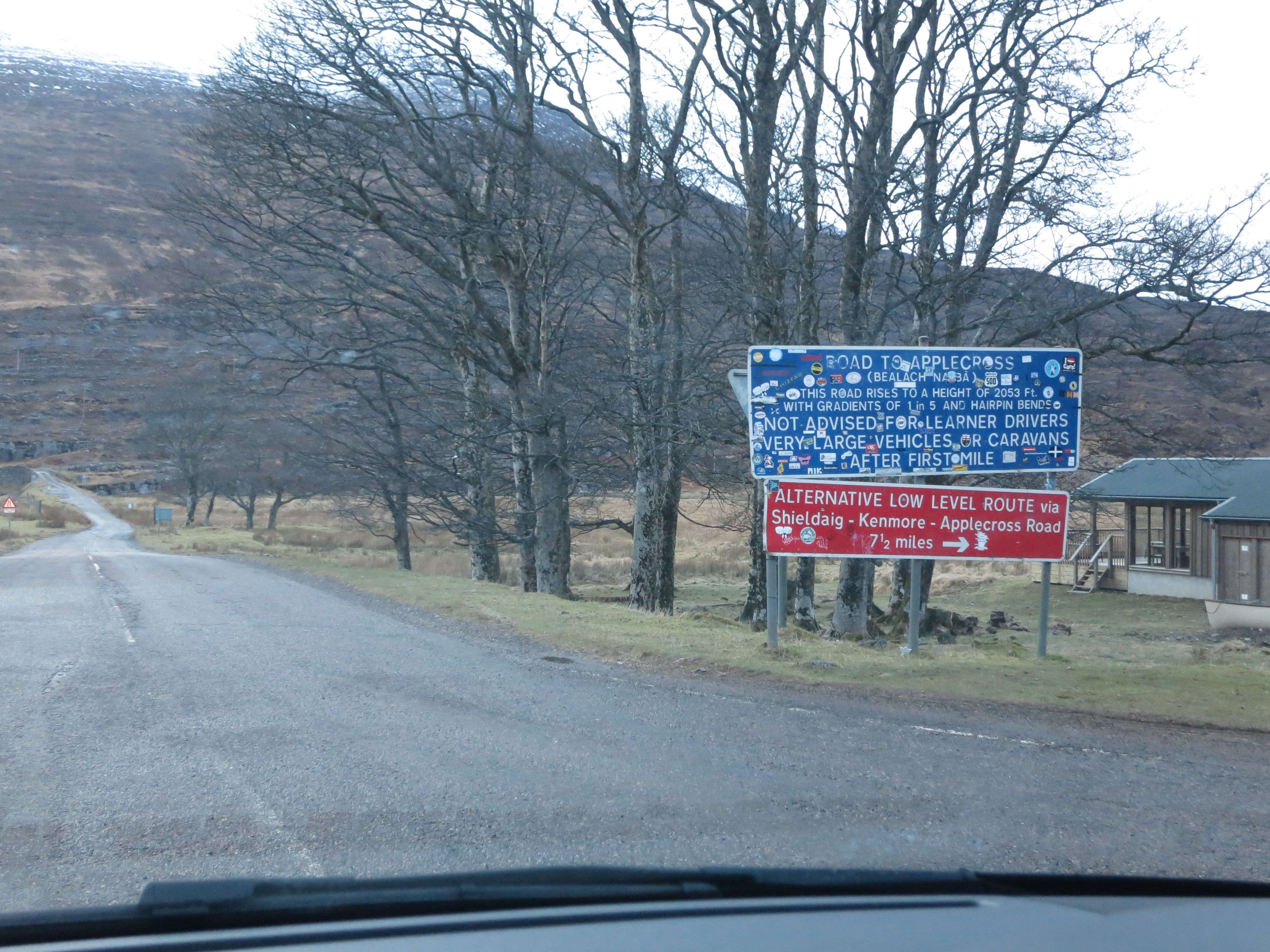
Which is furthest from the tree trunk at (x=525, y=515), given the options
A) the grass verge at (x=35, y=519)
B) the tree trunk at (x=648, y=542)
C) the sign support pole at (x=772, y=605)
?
the grass verge at (x=35, y=519)

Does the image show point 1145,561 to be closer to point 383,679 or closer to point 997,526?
point 997,526

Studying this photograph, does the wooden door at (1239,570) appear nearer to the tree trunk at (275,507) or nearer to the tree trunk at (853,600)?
the tree trunk at (853,600)

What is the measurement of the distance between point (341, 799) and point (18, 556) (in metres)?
33.6

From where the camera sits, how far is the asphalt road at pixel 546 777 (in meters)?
4.74

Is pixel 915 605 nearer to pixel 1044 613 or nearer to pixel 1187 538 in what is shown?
pixel 1044 613

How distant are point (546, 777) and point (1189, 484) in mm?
31039

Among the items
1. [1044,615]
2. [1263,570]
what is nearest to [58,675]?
[1044,615]

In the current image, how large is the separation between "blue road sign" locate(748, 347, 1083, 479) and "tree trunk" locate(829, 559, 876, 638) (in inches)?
189

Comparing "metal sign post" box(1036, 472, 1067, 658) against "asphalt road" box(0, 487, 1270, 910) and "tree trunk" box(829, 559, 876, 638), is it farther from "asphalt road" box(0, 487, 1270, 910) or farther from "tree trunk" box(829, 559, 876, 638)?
"tree trunk" box(829, 559, 876, 638)

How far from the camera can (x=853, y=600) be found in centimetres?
1623

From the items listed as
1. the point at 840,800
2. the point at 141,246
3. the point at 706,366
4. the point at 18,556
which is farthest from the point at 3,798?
the point at 141,246

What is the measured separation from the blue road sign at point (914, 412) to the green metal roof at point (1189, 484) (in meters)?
14.7

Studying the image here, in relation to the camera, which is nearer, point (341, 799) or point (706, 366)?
point (341, 799)

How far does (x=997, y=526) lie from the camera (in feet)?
36.9
